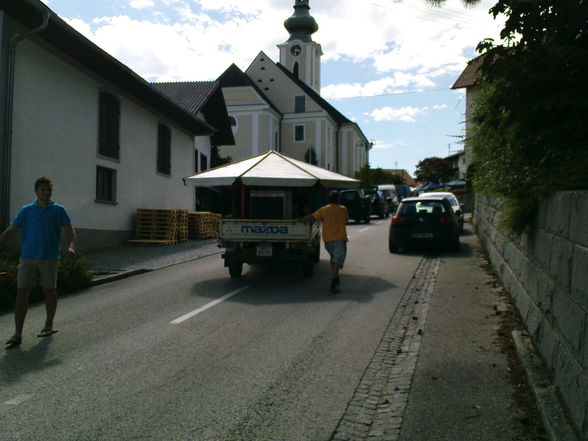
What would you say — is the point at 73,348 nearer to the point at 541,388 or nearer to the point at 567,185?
the point at 541,388

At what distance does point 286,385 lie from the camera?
4805mm

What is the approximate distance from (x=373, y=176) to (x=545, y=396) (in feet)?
190

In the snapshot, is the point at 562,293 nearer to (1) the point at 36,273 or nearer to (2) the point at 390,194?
(1) the point at 36,273

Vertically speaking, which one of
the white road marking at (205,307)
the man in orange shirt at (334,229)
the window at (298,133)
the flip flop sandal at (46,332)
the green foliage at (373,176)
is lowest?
the flip flop sandal at (46,332)

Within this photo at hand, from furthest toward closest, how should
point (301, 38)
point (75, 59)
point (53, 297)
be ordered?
point (301, 38), point (75, 59), point (53, 297)

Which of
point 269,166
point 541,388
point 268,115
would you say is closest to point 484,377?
point 541,388

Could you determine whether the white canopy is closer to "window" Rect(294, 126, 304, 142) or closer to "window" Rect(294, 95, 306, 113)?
"window" Rect(294, 126, 304, 142)

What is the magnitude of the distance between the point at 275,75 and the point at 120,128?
44.3 metres

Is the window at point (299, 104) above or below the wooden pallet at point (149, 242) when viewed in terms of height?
above

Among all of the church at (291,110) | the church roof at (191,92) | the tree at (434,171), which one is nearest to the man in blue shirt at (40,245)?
the church roof at (191,92)

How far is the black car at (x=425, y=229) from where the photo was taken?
15.1 m

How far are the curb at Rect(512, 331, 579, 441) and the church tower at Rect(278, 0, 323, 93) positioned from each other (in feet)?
212

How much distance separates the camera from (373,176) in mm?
61406

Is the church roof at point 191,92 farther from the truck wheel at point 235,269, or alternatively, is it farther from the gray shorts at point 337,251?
the gray shorts at point 337,251
